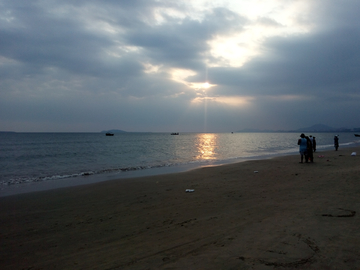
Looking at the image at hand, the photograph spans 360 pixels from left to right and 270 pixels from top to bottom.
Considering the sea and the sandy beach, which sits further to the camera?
the sea

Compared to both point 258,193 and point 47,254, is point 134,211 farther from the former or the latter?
point 258,193

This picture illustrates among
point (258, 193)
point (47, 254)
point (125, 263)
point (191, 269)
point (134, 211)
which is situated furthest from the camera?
point (258, 193)

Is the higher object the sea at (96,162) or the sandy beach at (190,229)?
the sandy beach at (190,229)

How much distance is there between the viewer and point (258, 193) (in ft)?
31.1

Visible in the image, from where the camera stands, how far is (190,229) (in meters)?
5.96

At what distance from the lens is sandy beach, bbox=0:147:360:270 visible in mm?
4336

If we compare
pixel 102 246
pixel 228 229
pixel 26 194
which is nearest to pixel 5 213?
pixel 26 194

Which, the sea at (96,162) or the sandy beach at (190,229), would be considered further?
the sea at (96,162)

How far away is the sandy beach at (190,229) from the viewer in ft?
14.2

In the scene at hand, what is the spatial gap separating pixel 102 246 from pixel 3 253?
239cm

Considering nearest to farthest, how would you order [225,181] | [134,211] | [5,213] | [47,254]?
[47,254], [134,211], [5,213], [225,181]

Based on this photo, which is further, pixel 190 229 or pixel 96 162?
pixel 96 162

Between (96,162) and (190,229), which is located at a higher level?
(190,229)

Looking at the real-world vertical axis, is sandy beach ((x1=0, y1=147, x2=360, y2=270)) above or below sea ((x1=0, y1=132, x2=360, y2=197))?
above
